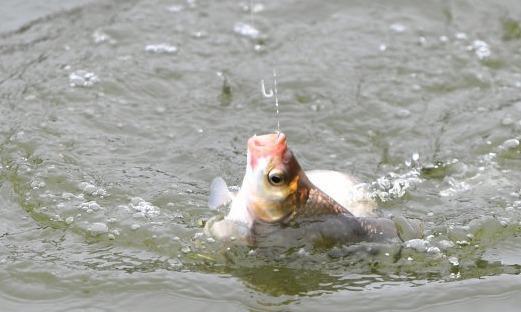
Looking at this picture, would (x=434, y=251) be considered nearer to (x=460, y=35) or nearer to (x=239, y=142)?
(x=239, y=142)

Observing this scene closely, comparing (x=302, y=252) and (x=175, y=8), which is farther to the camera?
(x=175, y=8)

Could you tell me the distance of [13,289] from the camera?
457 centimetres

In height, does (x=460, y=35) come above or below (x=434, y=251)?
above

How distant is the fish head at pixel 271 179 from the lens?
4.30 m

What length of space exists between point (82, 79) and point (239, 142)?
1290 millimetres

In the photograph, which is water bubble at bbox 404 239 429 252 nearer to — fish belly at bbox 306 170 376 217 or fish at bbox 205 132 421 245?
fish at bbox 205 132 421 245

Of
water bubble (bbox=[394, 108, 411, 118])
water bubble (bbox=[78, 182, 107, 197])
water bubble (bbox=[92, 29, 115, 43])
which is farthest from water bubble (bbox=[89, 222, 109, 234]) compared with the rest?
water bubble (bbox=[92, 29, 115, 43])

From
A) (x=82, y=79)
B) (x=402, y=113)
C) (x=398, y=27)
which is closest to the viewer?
(x=402, y=113)

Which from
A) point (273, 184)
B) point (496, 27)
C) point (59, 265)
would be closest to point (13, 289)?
point (59, 265)

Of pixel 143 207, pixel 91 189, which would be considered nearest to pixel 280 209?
pixel 143 207

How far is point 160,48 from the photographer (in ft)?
23.7

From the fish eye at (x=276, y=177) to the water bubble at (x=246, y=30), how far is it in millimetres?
3287

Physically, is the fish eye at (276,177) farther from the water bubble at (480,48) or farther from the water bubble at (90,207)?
the water bubble at (480,48)

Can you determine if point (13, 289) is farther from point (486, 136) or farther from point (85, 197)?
point (486, 136)
